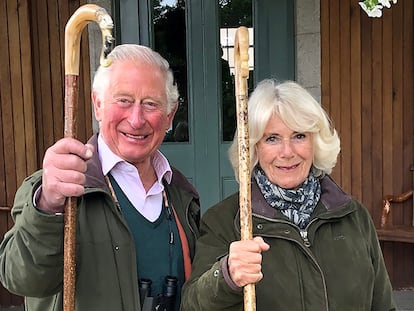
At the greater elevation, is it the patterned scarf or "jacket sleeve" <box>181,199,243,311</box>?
the patterned scarf

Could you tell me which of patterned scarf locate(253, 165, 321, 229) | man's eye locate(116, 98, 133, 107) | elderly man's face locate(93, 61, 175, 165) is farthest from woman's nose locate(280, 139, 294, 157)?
man's eye locate(116, 98, 133, 107)

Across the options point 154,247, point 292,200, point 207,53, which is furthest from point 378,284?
point 207,53

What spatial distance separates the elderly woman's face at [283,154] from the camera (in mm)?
2006

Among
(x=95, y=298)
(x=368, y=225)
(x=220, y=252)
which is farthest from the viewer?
(x=368, y=225)

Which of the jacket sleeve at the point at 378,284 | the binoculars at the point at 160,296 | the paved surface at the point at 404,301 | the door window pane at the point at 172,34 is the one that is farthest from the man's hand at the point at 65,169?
the paved surface at the point at 404,301

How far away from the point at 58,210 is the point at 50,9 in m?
3.34

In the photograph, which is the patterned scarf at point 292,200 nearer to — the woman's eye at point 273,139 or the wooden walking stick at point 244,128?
the woman's eye at point 273,139

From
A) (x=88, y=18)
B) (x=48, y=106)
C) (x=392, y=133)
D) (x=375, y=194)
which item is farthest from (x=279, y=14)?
(x=88, y=18)

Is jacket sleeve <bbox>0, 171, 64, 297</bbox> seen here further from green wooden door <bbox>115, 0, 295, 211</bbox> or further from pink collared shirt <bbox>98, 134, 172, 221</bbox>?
green wooden door <bbox>115, 0, 295, 211</bbox>

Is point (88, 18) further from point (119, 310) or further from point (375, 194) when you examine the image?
point (375, 194)

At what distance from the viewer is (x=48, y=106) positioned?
4562 millimetres

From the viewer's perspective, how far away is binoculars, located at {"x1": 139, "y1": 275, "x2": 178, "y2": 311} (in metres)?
1.79

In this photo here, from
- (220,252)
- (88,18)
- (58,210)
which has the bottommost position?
(220,252)

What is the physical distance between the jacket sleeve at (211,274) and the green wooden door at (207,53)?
272 cm
